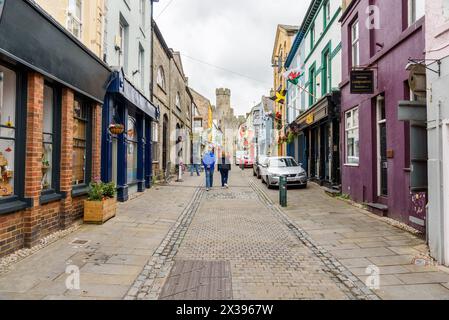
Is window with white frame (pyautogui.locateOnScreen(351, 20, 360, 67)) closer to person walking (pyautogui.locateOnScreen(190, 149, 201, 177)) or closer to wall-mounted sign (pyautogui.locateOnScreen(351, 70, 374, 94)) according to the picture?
wall-mounted sign (pyautogui.locateOnScreen(351, 70, 374, 94))

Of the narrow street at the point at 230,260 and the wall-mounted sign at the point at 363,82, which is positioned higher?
the wall-mounted sign at the point at 363,82

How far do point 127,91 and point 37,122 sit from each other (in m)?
4.97

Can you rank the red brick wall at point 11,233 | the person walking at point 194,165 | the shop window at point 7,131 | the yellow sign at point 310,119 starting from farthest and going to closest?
1. the person walking at point 194,165
2. the yellow sign at point 310,119
3. the shop window at point 7,131
4. the red brick wall at point 11,233

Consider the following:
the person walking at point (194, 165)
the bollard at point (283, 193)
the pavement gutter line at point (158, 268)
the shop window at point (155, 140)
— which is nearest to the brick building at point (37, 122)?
the pavement gutter line at point (158, 268)

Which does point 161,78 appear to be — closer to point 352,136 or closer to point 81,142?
point 352,136

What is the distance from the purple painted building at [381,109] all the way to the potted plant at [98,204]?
6084 mm

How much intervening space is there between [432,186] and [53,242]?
6153 mm

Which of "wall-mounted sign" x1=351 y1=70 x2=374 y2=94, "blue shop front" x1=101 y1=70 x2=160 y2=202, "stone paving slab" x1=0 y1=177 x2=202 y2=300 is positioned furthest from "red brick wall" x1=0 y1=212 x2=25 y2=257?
"wall-mounted sign" x1=351 y1=70 x2=374 y2=94

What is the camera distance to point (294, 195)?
13016 millimetres

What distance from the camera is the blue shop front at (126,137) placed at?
9383 millimetres

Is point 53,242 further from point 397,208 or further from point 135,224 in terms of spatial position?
point 397,208

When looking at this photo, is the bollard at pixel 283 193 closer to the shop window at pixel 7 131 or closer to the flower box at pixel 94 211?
the flower box at pixel 94 211

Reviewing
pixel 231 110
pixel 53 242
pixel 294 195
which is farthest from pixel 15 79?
pixel 231 110

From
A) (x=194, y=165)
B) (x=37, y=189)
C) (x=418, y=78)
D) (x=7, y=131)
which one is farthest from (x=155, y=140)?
(x=194, y=165)
